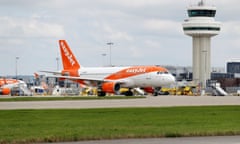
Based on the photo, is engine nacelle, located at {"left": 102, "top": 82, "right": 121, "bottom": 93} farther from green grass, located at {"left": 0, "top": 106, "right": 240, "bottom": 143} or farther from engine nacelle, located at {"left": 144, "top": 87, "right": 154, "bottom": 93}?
green grass, located at {"left": 0, "top": 106, "right": 240, "bottom": 143}

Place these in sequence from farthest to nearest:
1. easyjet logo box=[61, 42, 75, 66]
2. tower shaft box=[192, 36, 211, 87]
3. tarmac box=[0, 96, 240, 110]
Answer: tower shaft box=[192, 36, 211, 87], easyjet logo box=[61, 42, 75, 66], tarmac box=[0, 96, 240, 110]

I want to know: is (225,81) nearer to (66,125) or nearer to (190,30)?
(190,30)

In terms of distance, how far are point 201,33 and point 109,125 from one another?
14320cm

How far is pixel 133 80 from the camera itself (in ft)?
273

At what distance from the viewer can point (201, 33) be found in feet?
559

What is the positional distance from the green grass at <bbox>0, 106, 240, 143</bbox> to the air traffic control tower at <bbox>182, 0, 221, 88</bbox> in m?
133

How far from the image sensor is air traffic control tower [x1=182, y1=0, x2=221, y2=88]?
16900 cm

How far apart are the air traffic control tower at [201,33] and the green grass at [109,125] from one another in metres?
133

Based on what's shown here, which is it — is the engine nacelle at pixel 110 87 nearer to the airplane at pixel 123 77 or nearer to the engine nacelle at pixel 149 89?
the airplane at pixel 123 77

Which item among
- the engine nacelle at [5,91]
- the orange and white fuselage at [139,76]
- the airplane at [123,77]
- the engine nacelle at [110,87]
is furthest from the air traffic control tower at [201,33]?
the engine nacelle at [110,87]

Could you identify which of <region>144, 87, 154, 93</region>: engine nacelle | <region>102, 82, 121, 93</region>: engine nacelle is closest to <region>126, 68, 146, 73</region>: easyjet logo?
<region>102, 82, 121, 93</region>: engine nacelle

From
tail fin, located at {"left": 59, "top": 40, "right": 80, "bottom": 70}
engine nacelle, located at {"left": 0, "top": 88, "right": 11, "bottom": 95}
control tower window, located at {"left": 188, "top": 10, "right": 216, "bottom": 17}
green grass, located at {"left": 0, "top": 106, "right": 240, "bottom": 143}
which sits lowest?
green grass, located at {"left": 0, "top": 106, "right": 240, "bottom": 143}

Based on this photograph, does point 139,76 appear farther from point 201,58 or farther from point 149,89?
point 201,58

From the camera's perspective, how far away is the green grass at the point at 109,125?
81.7 ft
